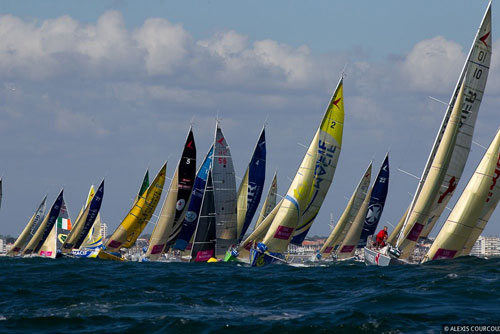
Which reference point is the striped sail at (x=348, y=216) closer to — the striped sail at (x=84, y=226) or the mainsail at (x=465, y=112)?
the striped sail at (x=84, y=226)

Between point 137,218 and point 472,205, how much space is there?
31126mm

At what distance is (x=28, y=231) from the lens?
279 feet

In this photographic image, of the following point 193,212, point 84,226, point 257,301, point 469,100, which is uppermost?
point 469,100

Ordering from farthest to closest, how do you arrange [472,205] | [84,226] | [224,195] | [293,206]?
1. [84,226]
2. [224,195]
3. [293,206]
4. [472,205]

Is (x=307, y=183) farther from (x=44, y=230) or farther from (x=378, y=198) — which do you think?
(x=44, y=230)

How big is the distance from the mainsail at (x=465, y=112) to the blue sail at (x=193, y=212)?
18.0 meters

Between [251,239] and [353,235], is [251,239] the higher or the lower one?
the lower one

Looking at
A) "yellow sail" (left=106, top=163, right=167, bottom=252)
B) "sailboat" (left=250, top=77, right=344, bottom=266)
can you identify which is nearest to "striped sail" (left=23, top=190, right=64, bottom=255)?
"yellow sail" (left=106, top=163, right=167, bottom=252)

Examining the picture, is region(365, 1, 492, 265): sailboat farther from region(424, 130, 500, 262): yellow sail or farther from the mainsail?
region(424, 130, 500, 262): yellow sail

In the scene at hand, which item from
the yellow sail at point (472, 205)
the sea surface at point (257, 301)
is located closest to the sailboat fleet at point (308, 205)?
the yellow sail at point (472, 205)

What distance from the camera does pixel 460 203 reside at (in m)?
34.9

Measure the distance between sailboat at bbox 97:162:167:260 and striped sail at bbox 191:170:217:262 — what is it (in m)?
11.5

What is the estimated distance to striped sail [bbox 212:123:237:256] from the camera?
49969mm

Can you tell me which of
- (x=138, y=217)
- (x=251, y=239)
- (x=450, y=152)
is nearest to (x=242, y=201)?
(x=251, y=239)
